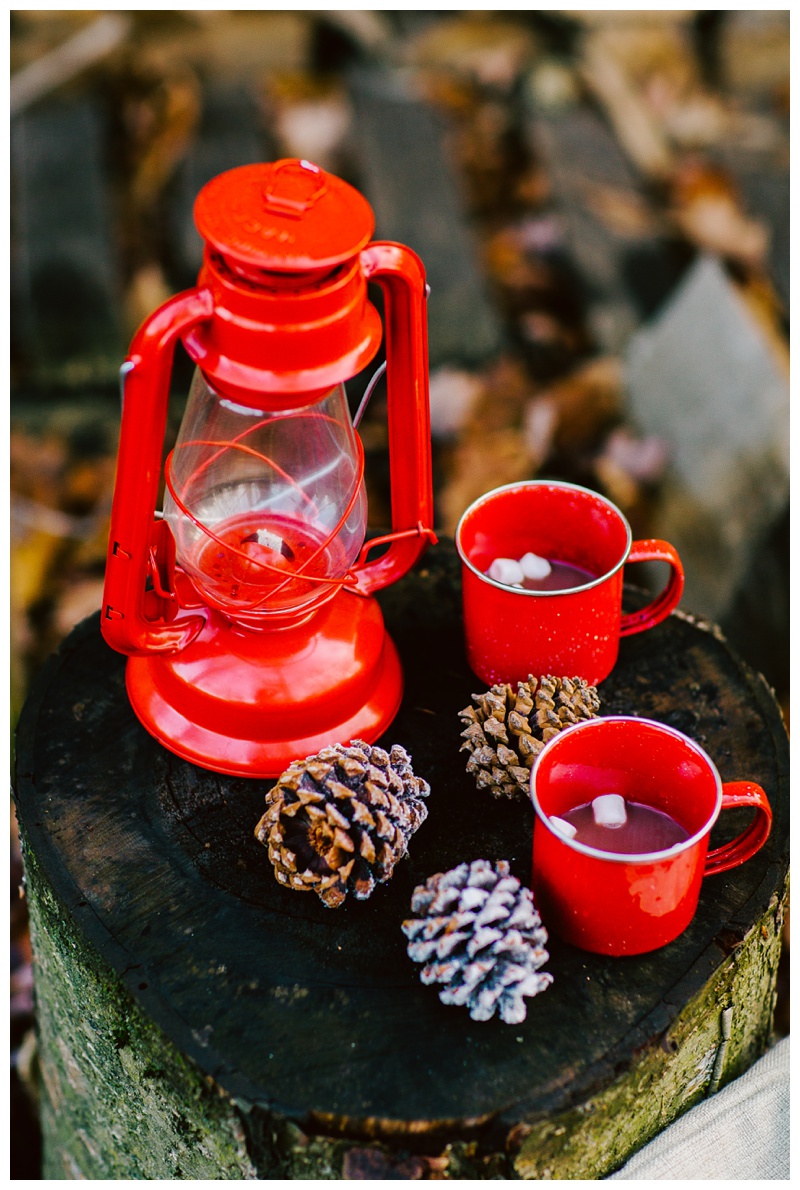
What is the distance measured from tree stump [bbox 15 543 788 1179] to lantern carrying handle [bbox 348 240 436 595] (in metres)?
0.17

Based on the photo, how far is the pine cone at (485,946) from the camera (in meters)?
1.03

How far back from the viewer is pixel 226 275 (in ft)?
3.31

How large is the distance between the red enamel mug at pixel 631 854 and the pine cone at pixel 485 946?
5 centimetres

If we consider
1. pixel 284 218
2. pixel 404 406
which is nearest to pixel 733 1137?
pixel 404 406

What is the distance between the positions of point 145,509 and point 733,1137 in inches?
36.2

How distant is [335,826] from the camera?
1086mm

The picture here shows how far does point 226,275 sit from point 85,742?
1.97 ft

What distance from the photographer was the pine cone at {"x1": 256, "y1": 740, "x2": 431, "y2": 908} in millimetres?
1091

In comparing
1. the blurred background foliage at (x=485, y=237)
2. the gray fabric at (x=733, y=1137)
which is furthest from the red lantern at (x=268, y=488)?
the blurred background foliage at (x=485, y=237)

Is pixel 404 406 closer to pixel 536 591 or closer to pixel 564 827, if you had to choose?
pixel 536 591

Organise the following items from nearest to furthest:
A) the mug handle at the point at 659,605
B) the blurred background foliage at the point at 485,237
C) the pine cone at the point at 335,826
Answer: the pine cone at the point at 335,826
the mug handle at the point at 659,605
the blurred background foliage at the point at 485,237

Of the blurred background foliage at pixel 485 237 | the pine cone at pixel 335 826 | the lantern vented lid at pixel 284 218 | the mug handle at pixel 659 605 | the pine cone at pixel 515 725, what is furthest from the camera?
the blurred background foliage at pixel 485 237

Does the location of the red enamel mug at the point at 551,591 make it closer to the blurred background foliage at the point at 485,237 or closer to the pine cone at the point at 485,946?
the pine cone at the point at 485,946

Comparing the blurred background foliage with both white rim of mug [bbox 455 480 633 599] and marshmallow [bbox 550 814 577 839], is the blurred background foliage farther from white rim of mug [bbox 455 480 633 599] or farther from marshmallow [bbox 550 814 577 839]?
marshmallow [bbox 550 814 577 839]
